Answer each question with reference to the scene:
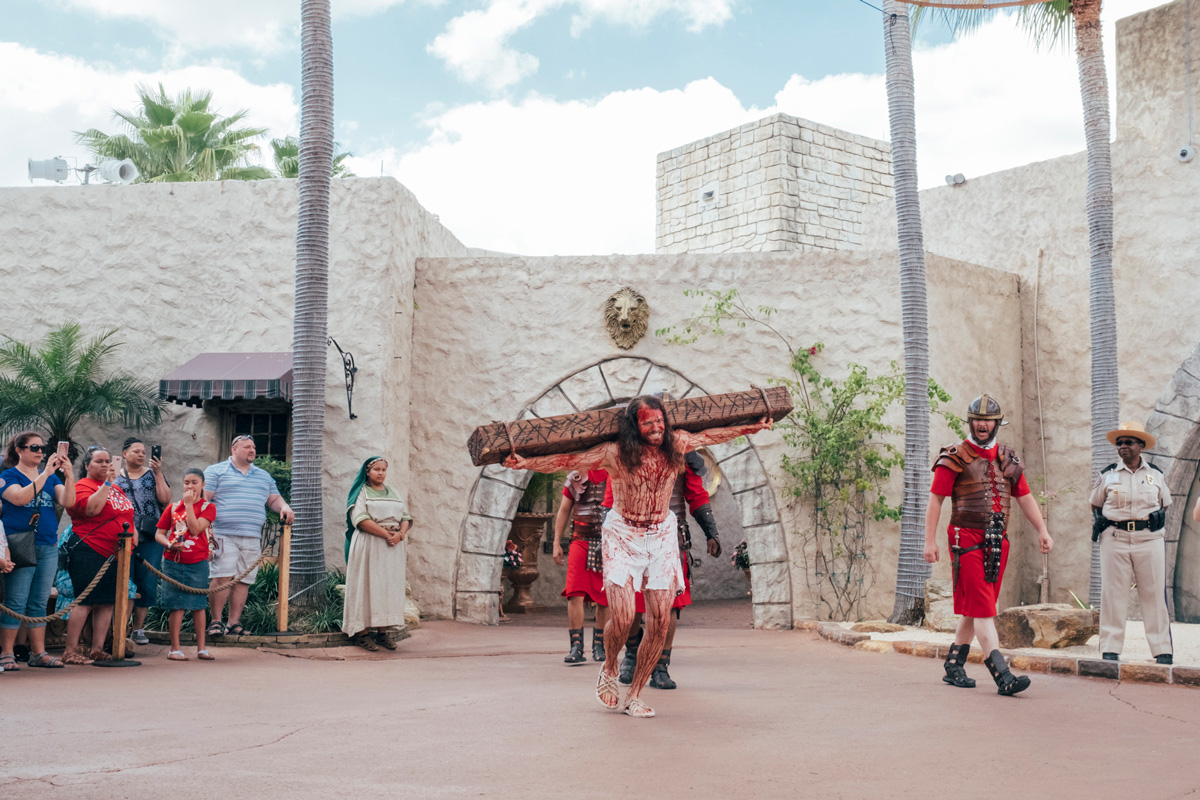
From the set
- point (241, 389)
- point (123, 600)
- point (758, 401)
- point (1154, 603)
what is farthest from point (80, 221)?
point (1154, 603)

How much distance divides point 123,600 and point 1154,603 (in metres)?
6.70

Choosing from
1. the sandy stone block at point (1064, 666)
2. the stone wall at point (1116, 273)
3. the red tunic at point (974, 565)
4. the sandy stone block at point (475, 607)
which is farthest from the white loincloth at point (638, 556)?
the stone wall at point (1116, 273)

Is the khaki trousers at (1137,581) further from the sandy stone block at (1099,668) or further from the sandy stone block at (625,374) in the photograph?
the sandy stone block at (625,374)


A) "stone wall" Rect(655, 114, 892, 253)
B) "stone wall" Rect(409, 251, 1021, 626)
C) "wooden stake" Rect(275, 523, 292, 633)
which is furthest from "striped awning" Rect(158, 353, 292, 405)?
"stone wall" Rect(655, 114, 892, 253)

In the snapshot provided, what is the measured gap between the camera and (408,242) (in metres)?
11.0

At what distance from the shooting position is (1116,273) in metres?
11.4

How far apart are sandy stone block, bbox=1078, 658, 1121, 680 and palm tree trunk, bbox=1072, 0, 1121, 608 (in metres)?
3.66

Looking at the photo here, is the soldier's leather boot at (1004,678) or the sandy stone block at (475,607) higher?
the soldier's leather boot at (1004,678)

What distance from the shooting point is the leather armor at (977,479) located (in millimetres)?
6043

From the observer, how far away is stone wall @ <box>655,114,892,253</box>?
16094 millimetres

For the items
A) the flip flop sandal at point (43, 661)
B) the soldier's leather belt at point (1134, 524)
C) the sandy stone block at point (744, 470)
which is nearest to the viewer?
the flip flop sandal at point (43, 661)

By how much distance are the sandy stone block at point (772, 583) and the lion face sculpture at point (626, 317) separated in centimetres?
262

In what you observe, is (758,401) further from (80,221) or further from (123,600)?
(80,221)

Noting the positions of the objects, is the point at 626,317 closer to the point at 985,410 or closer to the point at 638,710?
the point at 985,410
